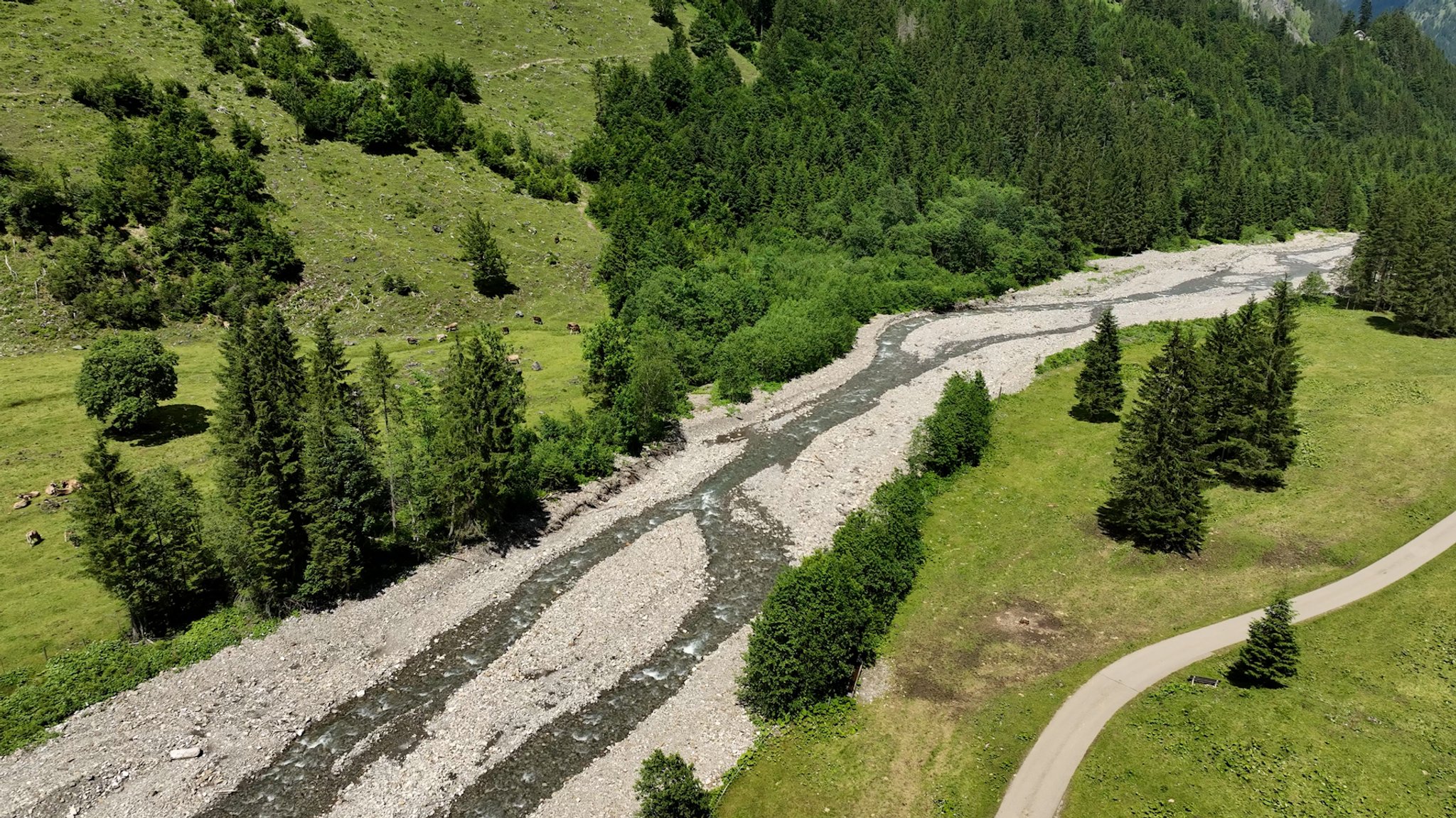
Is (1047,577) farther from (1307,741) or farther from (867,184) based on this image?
(867,184)

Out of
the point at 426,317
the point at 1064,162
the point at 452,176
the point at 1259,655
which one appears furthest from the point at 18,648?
the point at 1064,162

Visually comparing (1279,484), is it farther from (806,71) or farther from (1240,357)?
(806,71)

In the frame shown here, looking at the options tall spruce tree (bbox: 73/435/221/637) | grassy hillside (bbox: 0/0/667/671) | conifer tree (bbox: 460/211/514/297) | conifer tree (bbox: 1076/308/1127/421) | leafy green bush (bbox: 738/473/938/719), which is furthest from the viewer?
conifer tree (bbox: 460/211/514/297)

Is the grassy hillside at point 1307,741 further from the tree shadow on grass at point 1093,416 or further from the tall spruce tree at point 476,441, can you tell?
the tall spruce tree at point 476,441

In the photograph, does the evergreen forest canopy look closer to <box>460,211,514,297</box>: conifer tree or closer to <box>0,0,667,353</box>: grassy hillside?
<box>0,0,667,353</box>: grassy hillside

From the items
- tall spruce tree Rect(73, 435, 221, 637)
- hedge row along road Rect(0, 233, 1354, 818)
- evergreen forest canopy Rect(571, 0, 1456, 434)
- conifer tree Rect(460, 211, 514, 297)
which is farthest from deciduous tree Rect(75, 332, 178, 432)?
conifer tree Rect(460, 211, 514, 297)

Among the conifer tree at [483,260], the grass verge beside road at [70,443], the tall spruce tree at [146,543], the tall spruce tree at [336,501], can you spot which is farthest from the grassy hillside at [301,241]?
the tall spruce tree at [336,501]

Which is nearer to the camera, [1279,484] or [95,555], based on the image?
[95,555]
